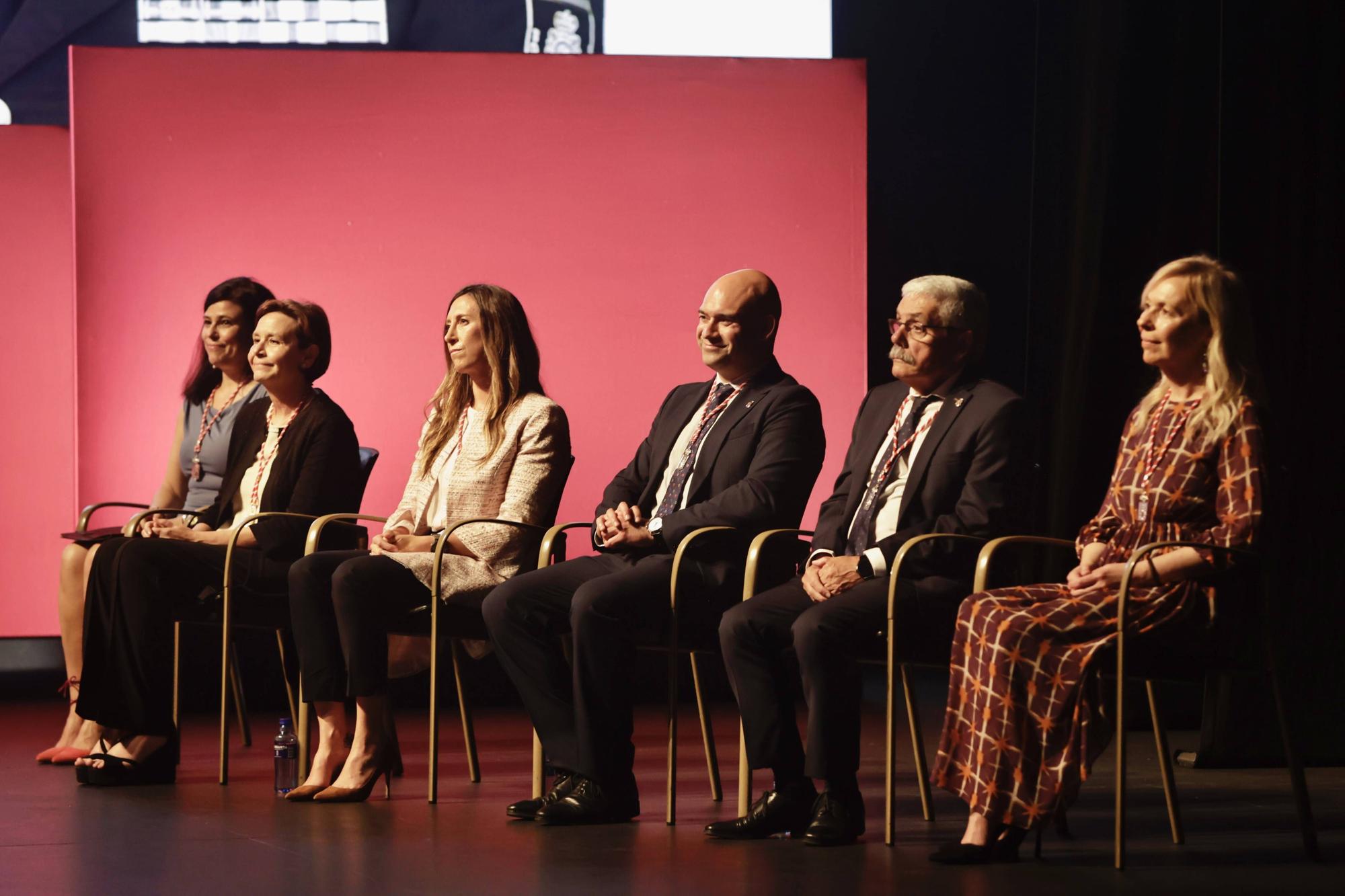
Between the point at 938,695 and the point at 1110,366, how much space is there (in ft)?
5.57

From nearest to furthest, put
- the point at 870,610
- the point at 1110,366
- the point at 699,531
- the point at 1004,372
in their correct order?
the point at 870,610, the point at 699,531, the point at 1110,366, the point at 1004,372

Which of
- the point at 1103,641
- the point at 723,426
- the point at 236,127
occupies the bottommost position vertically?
the point at 1103,641

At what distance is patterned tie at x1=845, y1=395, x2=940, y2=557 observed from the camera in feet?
11.4

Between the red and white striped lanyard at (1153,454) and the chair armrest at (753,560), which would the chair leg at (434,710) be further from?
the red and white striped lanyard at (1153,454)

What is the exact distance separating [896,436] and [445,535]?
1.00m

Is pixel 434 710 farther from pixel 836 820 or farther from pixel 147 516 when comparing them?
pixel 147 516

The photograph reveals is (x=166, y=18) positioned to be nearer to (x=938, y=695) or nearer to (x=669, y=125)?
(x=669, y=125)

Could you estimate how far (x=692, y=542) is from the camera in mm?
3549

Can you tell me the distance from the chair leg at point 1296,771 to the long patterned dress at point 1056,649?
18 centimetres

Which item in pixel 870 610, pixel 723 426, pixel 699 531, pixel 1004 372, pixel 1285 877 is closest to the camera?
pixel 1285 877

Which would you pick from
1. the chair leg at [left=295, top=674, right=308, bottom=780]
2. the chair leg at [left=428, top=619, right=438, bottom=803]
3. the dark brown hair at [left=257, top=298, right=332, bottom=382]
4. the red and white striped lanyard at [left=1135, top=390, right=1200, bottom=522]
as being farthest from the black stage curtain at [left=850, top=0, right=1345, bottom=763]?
the chair leg at [left=295, top=674, right=308, bottom=780]

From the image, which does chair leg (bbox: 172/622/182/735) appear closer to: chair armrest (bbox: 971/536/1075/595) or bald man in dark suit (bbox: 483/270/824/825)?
bald man in dark suit (bbox: 483/270/824/825)

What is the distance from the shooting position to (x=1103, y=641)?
9.70ft

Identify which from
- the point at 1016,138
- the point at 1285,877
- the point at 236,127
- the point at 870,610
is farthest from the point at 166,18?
the point at 1285,877
